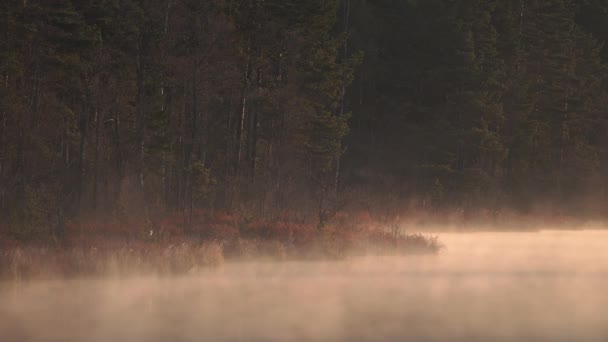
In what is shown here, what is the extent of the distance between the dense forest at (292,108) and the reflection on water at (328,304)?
446 centimetres

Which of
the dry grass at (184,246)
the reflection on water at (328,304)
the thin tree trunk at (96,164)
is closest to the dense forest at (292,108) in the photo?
the thin tree trunk at (96,164)

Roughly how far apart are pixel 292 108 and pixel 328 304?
2065 centimetres

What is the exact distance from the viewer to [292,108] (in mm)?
36562

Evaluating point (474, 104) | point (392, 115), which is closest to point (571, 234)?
point (474, 104)

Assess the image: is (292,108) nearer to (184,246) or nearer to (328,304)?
(184,246)

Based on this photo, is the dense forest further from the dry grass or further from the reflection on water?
the reflection on water

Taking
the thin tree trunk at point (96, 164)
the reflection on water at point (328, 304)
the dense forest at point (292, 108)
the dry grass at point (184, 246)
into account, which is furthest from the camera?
the dense forest at point (292, 108)

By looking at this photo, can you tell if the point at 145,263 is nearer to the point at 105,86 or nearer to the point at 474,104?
the point at 105,86

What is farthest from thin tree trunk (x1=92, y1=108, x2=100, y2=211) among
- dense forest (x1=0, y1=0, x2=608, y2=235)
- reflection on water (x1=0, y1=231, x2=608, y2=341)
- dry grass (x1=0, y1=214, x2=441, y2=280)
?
reflection on water (x1=0, y1=231, x2=608, y2=341)

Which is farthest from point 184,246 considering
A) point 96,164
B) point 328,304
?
point 96,164

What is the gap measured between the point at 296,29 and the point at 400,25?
23.2 metres

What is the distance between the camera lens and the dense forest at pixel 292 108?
30969 millimetres

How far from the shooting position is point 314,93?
124 ft

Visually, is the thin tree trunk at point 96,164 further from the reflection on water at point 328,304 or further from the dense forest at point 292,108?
the reflection on water at point 328,304
